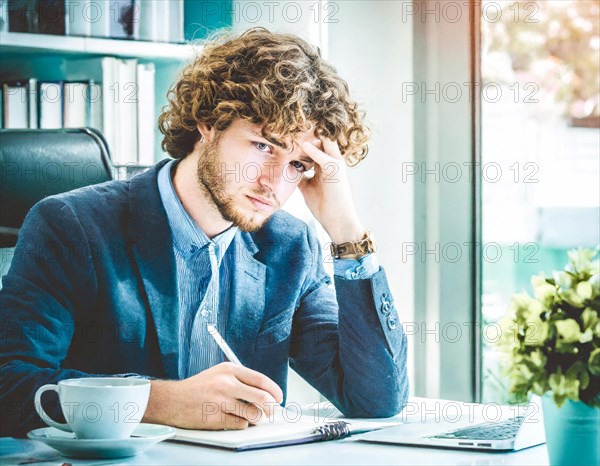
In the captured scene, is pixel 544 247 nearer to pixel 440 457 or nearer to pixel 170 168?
pixel 170 168

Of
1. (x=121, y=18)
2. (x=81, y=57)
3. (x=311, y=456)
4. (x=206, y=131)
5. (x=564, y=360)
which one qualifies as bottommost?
(x=311, y=456)

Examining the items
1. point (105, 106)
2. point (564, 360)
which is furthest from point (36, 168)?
point (564, 360)

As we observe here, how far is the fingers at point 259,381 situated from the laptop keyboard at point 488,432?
0.71ft

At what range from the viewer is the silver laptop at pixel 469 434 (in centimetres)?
113

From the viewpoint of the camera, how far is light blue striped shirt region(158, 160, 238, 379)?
5.31ft

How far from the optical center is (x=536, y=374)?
1.02m

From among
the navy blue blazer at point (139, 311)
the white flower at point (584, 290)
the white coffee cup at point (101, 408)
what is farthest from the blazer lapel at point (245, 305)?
the white flower at point (584, 290)

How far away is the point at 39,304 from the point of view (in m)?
1.39

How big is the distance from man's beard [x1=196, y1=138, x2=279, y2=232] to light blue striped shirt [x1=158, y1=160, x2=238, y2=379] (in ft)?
0.20

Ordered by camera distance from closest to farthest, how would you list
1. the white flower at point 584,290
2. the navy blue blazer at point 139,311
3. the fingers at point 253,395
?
1. the white flower at point 584,290
2. the fingers at point 253,395
3. the navy blue blazer at point 139,311

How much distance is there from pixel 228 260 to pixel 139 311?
25cm

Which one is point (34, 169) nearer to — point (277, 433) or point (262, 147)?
point (262, 147)

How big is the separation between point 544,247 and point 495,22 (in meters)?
0.60

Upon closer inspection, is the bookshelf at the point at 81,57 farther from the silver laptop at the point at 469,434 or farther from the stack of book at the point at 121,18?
the silver laptop at the point at 469,434
